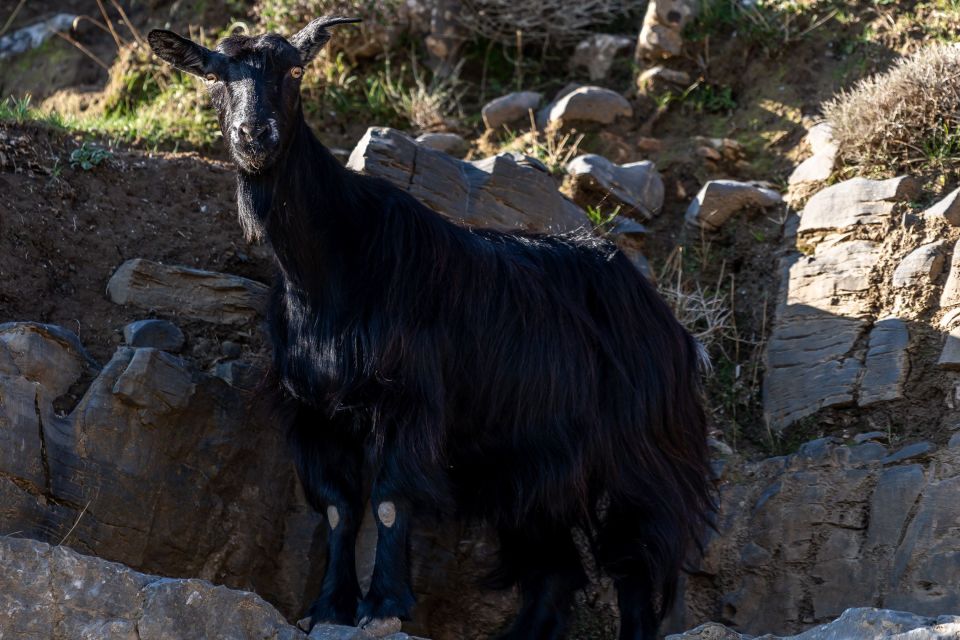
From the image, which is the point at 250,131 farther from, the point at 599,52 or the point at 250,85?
the point at 599,52

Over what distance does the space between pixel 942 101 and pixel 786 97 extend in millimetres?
1510

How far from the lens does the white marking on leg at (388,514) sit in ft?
16.7

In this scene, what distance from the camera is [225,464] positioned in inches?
231

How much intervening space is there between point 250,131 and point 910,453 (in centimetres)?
333

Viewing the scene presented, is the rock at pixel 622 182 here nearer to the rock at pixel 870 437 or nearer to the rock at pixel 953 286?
the rock at pixel 953 286

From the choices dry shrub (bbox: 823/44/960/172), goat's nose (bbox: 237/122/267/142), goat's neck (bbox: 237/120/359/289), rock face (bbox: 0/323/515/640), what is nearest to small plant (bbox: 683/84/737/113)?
dry shrub (bbox: 823/44/960/172)

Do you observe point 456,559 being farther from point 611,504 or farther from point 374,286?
point 374,286

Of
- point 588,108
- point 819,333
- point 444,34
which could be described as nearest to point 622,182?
point 588,108

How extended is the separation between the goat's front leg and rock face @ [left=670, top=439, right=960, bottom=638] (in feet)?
5.41

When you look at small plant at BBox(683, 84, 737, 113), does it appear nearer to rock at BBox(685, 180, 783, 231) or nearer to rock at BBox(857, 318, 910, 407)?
rock at BBox(685, 180, 783, 231)

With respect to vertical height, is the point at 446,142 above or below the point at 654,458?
above

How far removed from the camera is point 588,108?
28.4ft

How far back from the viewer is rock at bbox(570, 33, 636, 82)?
9.49 metres

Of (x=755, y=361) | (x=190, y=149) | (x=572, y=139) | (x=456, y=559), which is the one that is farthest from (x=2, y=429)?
(x=572, y=139)
